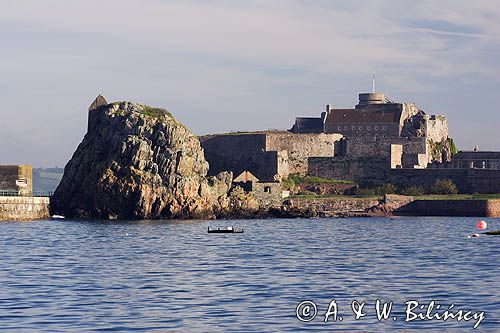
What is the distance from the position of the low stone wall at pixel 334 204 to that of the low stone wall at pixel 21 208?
93.7 feet

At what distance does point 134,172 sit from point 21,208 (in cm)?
1067

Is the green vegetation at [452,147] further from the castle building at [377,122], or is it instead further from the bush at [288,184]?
the bush at [288,184]

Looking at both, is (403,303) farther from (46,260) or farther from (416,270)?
(46,260)

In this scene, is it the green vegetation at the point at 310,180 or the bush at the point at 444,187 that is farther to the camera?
the green vegetation at the point at 310,180

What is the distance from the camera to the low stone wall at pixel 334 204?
118000 millimetres

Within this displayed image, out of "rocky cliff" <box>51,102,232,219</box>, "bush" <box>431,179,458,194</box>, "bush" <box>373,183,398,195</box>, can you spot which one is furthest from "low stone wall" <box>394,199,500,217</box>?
"rocky cliff" <box>51,102,232,219</box>

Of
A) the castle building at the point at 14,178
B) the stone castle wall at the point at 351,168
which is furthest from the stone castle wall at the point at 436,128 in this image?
the castle building at the point at 14,178

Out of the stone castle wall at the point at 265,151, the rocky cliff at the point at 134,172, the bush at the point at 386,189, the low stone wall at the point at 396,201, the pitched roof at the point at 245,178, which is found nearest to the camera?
the rocky cliff at the point at 134,172

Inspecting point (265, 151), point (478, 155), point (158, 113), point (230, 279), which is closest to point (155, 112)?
point (158, 113)

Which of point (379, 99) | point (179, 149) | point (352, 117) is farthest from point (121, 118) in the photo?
point (379, 99)

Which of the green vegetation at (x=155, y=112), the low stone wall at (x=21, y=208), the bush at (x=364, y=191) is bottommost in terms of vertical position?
the low stone wall at (x=21, y=208)

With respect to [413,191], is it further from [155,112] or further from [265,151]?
[155,112]

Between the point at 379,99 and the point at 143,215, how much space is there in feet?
188

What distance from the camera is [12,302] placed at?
34.9 metres
